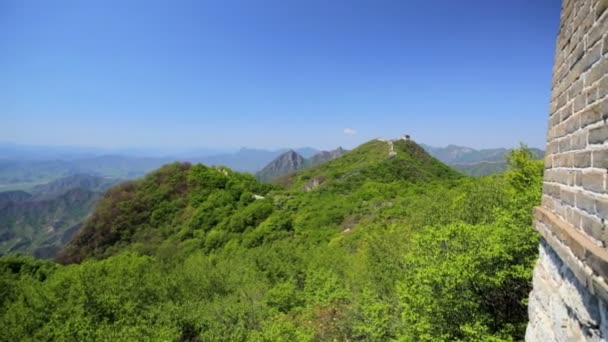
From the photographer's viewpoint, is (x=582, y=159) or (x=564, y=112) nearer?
(x=582, y=159)

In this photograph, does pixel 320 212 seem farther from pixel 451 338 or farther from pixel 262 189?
pixel 451 338

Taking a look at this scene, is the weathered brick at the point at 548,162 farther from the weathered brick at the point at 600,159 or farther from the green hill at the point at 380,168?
the green hill at the point at 380,168

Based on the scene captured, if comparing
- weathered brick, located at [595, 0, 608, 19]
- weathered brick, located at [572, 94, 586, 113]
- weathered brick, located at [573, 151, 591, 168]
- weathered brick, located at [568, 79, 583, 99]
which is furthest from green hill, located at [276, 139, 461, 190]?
weathered brick, located at [595, 0, 608, 19]

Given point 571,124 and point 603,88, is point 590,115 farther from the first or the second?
point 571,124

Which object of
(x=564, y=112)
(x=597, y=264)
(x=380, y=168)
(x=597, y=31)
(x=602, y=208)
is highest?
(x=597, y=31)

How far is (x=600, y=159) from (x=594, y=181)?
7.6 inches

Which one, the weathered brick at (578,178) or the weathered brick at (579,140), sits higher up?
the weathered brick at (579,140)

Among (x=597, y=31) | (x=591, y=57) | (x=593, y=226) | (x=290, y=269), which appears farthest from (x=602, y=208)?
(x=290, y=269)

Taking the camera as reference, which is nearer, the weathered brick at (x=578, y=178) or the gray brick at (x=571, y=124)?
the weathered brick at (x=578, y=178)

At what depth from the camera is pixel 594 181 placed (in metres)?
2.93

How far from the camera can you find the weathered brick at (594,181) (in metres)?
2.80

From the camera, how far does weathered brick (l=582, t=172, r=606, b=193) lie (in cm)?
280

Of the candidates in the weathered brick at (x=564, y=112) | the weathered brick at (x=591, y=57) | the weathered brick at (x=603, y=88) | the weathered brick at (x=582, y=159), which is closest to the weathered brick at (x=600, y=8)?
the weathered brick at (x=591, y=57)

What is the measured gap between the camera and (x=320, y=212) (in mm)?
48312
